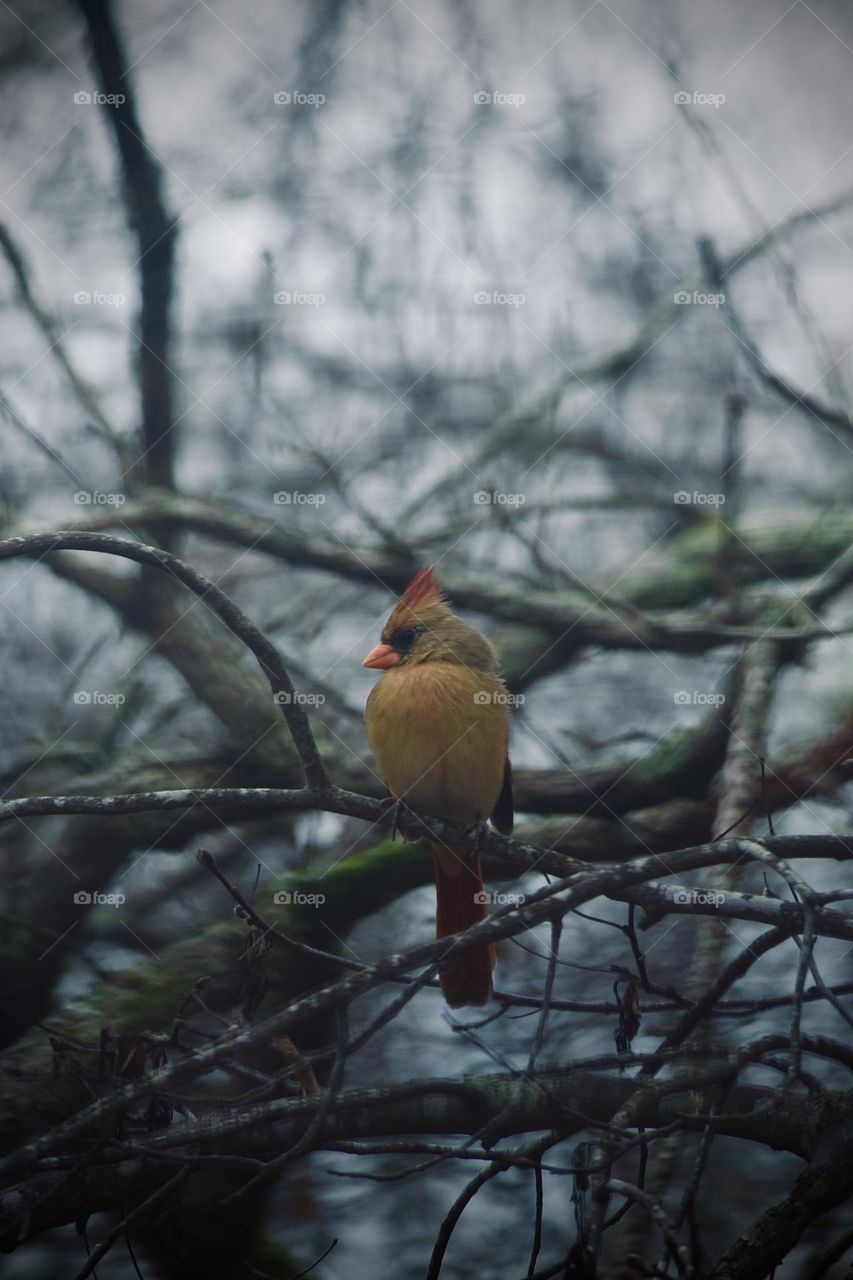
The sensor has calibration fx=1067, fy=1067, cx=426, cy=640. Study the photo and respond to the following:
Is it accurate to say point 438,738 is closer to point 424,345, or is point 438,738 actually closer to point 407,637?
point 407,637

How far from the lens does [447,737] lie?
225cm

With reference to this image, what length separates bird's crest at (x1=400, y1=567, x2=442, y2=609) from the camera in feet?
7.85

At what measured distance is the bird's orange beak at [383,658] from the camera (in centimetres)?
233

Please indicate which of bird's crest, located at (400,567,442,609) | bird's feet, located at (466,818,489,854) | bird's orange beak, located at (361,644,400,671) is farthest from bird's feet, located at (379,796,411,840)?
bird's crest, located at (400,567,442,609)

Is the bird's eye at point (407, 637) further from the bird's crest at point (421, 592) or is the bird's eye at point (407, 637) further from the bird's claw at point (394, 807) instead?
the bird's claw at point (394, 807)

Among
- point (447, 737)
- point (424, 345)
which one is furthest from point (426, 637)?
point (424, 345)

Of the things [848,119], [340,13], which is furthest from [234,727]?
[848,119]

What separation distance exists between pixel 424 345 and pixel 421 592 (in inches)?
24.7

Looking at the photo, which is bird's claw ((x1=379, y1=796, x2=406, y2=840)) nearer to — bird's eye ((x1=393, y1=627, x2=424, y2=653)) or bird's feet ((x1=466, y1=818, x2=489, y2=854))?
bird's feet ((x1=466, y1=818, x2=489, y2=854))

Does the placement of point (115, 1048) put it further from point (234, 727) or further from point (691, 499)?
point (691, 499)

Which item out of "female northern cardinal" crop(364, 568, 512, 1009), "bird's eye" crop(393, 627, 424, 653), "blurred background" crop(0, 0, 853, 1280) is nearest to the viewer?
"female northern cardinal" crop(364, 568, 512, 1009)

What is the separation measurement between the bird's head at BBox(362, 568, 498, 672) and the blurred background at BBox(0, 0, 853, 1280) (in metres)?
0.15

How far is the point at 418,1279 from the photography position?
2.18m

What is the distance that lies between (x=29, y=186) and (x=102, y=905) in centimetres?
173
